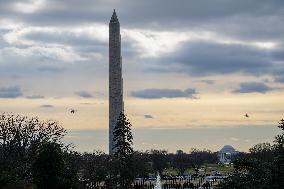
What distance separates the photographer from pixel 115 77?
292ft

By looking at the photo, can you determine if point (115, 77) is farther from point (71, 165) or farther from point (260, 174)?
point (260, 174)

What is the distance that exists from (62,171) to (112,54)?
53424 millimetres

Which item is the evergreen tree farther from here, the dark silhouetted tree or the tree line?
the dark silhouetted tree

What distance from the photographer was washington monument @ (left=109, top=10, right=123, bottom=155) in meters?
88.9

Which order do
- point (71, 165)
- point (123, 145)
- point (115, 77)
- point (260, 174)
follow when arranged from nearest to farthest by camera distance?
1. point (260, 174)
2. point (71, 165)
3. point (123, 145)
4. point (115, 77)

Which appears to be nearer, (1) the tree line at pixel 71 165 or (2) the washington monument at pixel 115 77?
(1) the tree line at pixel 71 165

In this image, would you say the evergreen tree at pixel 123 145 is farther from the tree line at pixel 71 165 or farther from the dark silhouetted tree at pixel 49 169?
the dark silhouetted tree at pixel 49 169

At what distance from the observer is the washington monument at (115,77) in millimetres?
88875

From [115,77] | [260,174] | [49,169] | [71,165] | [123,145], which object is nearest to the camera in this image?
[260,174]

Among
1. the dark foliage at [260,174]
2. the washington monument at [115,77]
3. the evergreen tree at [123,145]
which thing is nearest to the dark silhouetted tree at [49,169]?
the dark foliage at [260,174]

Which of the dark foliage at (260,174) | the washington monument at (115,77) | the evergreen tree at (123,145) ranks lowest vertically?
the dark foliage at (260,174)

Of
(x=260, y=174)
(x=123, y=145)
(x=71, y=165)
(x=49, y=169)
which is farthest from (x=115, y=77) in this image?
(x=260, y=174)

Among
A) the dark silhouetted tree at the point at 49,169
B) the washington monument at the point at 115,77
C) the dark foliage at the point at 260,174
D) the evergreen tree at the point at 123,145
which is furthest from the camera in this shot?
the washington monument at the point at 115,77

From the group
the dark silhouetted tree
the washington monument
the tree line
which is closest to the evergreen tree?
the tree line
